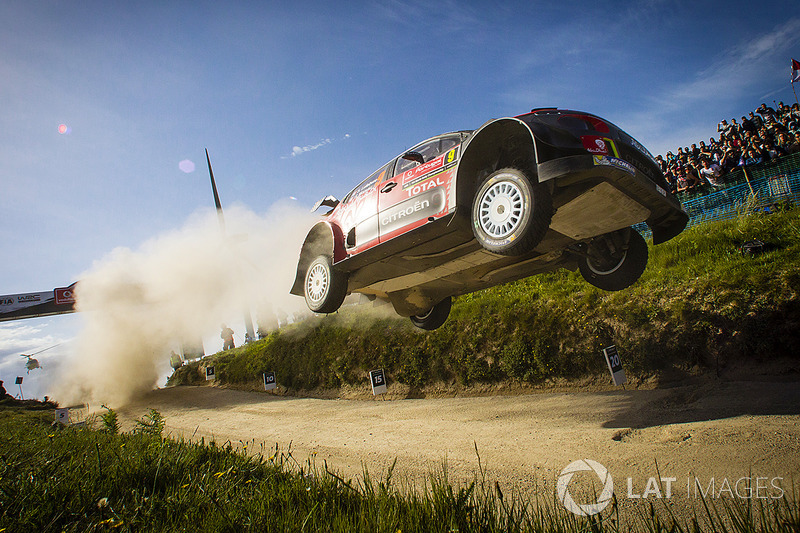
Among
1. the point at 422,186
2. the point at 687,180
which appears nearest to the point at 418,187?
the point at 422,186

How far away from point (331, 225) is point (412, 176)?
1840mm

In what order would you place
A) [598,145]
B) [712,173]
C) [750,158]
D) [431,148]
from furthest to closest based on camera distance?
[712,173] < [750,158] < [431,148] < [598,145]

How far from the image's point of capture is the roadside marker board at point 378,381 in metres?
9.68

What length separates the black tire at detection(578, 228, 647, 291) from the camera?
5.11 metres

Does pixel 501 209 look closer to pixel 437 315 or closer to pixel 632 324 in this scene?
pixel 437 315

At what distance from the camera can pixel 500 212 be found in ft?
13.4

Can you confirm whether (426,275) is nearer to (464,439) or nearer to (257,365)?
(464,439)

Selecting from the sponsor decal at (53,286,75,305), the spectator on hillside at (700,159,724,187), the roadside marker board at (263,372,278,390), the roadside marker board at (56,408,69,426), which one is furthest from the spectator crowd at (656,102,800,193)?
the sponsor decal at (53,286,75,305)

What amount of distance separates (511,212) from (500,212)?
14cm

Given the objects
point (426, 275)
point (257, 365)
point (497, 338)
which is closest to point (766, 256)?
point (497, 338)

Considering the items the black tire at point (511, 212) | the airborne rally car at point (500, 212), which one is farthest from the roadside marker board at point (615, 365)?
the black tire at point (511, 212)

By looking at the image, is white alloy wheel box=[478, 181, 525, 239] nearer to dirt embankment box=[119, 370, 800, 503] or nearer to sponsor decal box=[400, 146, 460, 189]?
sponsor decal box=[400, 146, 460, 189]

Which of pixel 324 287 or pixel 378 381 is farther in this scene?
pixel 378 381

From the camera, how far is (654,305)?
22.8 ft
